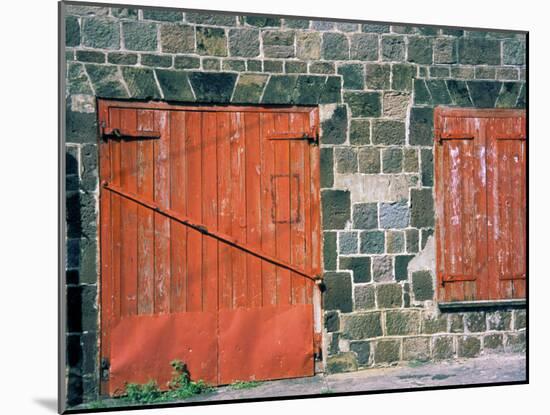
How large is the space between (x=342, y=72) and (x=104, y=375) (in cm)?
316

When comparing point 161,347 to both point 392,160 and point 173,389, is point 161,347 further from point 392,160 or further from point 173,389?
point 392,160

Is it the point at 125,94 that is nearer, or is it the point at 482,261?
the point at 125,94

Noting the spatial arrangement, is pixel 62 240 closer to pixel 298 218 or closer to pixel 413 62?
pixel 298 218

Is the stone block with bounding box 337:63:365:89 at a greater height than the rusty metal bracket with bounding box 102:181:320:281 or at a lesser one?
greater

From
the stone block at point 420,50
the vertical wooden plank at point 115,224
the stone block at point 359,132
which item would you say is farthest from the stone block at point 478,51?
the vertical wooden plank at point 115,224

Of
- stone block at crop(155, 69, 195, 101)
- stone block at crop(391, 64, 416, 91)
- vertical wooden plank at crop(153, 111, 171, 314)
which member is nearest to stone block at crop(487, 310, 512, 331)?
stone block at crop(391, 64, 416, 91)

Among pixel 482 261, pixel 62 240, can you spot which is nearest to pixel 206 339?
pixel 62 240

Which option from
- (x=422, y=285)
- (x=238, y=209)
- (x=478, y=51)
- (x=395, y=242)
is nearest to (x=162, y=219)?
(x=238, y=209)

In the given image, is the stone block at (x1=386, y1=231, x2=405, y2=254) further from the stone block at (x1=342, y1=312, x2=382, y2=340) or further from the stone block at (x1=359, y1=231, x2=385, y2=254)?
the stone block at (x1=342, y1=312, x2=382, y2=340)

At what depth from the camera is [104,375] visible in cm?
714

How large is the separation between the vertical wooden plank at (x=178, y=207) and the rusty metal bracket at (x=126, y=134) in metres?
0.16

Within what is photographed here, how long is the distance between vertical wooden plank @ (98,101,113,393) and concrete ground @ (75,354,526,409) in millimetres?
482

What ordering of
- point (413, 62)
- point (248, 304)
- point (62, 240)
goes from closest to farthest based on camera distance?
point (62, 240) → point (248, 304) → point (413, 62)

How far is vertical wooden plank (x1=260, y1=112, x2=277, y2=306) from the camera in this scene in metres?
7.56
